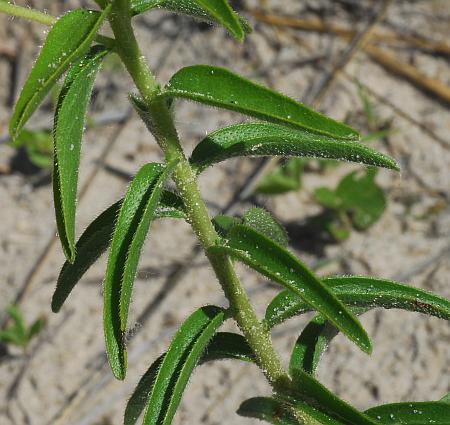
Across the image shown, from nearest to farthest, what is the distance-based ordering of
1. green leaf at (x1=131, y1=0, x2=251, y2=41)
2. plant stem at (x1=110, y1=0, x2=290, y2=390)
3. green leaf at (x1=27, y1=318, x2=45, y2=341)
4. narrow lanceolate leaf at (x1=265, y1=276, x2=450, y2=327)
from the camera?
green leaf at (x1=131, y1=0, x2=251, y2=41)
plant stem at (x1=110, y1=0, x2=290, y2=390)
narrow lanceolate leaf at (x1=265, y1=276, x2=450, y2=327)
green leaf at (x1=27, y1=318, x2=45, y2=341)

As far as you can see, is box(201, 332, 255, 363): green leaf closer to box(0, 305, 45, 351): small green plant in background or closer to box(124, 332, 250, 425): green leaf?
box(124, 332, 250, 425): green leaf

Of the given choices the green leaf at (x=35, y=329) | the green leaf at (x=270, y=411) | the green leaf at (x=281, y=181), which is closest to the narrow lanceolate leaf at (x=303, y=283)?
the green leaf at (x=270, y=411)

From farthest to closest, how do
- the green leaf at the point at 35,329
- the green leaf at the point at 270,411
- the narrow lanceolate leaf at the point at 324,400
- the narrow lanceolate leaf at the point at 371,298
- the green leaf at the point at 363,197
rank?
the green leaf at the point at 363,197 < the green leaf at the point at 35,329 < the green leaf at the point at 270,411 < the narrow lanceolate leaf at the point at 371,298 < the narrow lanceolate leaf at the point at 324,400

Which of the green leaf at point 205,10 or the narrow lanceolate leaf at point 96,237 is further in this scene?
the narrow lanceolate leaf at point 96,237

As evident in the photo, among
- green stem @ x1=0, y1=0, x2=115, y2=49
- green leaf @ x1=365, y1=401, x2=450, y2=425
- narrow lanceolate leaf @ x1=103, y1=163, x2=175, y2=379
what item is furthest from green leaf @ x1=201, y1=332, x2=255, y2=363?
green stem @ x1=0, y1=0, x2=115, y2=49

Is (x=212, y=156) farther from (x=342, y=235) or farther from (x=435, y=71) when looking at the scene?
(x=435, y=71)

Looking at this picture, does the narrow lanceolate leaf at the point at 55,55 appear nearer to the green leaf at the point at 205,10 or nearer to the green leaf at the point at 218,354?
the green leaf at the point at 205,10
